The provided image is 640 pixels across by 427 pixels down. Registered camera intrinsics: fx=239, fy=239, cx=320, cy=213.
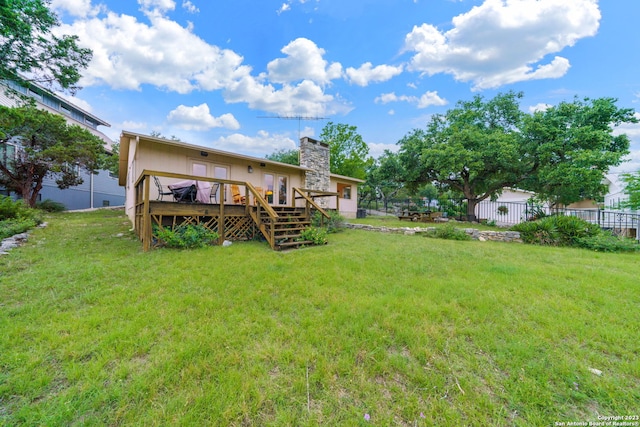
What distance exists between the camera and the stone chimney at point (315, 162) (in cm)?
1275

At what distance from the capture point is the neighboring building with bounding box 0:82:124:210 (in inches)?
567

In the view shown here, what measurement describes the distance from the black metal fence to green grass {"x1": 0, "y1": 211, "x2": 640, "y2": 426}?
9.10 m

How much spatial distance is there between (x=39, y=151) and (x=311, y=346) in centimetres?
1723

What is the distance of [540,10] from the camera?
818cm

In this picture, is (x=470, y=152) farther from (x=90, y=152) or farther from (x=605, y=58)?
(x=90, y=152)

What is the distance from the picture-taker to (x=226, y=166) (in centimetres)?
904

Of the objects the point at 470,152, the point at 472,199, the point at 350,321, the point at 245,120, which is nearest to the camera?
the point at 350,321

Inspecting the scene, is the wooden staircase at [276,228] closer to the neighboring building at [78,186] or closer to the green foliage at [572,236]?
the green foliage at [572,236]

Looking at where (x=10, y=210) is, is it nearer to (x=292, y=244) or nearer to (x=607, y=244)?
(x=292, y=244)

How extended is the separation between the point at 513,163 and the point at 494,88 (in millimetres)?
5883

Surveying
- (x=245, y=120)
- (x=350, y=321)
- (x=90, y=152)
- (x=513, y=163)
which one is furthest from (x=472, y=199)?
(x=90, y=152)

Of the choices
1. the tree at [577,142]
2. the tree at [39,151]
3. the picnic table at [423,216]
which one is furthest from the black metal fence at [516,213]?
the tree at [39,151]

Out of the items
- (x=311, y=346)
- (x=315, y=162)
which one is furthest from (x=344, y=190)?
(x=311, y=346)

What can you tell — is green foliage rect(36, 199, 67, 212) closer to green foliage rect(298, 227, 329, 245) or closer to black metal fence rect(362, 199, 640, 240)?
green foliage rect(298, 227, 329, 245)
